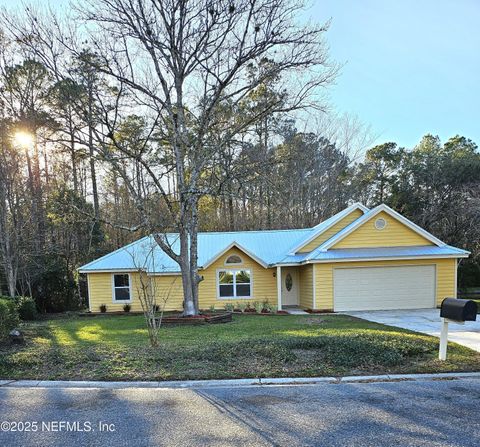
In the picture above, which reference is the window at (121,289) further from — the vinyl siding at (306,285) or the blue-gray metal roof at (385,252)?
the blue-gray metal roof at (385,252)

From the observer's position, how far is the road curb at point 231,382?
18.6 feet

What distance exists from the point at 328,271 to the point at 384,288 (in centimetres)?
263

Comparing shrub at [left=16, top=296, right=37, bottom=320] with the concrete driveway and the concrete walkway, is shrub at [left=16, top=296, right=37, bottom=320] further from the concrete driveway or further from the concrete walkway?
the concrete driveway

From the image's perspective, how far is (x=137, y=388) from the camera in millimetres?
5578

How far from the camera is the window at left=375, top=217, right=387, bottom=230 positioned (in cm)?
1791

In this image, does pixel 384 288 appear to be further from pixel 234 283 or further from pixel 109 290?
pixel 109 290

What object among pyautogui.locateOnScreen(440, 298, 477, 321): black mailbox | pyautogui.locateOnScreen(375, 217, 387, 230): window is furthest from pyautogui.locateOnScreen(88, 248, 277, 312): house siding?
pyautogui.locateOnScreen(440, 298, 477, 321): black mailbox

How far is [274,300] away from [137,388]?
14294mm

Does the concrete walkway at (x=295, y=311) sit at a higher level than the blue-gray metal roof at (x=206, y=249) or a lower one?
lower

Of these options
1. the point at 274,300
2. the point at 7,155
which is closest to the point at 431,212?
the point at 274,300

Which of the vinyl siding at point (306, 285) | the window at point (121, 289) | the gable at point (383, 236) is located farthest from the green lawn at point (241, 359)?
the window at point (121, 289)

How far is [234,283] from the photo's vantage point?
19422 millimetres

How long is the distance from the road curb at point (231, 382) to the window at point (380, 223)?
1239cm

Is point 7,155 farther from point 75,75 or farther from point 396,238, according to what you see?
point 396,238
